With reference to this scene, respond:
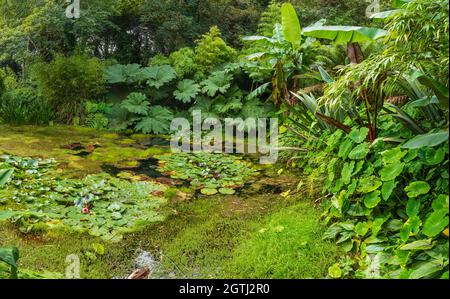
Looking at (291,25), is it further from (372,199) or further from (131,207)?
(131,207)

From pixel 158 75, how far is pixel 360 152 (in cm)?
557

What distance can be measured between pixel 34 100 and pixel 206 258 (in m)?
6.34

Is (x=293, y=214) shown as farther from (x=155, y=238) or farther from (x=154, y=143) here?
(x=154, y=143)

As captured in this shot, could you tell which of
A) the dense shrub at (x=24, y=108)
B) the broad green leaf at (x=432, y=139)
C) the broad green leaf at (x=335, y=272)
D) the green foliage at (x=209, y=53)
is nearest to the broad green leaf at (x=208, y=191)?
the broad green leaf at (x=335, y=272)

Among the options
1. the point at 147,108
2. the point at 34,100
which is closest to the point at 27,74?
the point at 34,100

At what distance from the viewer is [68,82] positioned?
780 centimetres

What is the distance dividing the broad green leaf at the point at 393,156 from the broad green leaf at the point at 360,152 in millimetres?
289

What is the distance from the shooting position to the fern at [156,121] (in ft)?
24.1

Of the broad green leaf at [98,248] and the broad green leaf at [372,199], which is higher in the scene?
the broad green leaf at [372,199]

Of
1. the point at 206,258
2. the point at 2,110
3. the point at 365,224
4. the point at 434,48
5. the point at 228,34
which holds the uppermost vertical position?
the point at 228,34

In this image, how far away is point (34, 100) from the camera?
802 cm

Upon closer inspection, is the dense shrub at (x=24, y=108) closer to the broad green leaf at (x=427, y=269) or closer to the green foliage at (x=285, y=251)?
the green foliage at (x=285, y=251)

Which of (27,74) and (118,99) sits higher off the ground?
(27,74)

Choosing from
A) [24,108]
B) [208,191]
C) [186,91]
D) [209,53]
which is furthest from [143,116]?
[208,191]
